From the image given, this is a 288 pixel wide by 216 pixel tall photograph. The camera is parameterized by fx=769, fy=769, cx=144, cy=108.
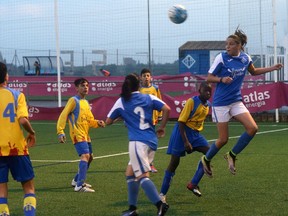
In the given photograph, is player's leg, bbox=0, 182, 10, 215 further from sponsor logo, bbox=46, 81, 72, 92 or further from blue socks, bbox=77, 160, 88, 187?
sponsor logo, bbox=46, 81, 72, 92

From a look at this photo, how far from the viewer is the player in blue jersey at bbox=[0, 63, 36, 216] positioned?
8.28 metres

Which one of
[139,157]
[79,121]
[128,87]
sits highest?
[128,87]

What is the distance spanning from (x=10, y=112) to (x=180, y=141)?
3.19 metres

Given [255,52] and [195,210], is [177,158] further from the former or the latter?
[255,52]

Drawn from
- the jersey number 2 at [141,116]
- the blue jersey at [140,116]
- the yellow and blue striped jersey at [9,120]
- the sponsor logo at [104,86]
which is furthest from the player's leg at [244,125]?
the sponsor logo at [104,86]

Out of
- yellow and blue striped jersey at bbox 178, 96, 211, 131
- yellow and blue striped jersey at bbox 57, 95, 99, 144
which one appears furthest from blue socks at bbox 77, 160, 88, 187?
yellow and blue striped jersey at bbox 178, 96, 211, 131

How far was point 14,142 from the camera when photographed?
27.3 ft

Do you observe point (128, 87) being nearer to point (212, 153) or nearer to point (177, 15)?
point (212, 153)

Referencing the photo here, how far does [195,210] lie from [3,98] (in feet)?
10.00

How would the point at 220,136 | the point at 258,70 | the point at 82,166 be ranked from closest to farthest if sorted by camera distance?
the point at 220,136 → the point at 258,70 → the point at 82,166

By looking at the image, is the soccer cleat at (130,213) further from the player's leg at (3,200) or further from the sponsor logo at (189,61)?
the sponsor logo at (189,61)

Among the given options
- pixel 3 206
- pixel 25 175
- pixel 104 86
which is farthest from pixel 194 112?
pixel 104 86

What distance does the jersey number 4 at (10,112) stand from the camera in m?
8.28

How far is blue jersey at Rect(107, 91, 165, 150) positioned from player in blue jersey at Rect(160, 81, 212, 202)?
1.56 meters
